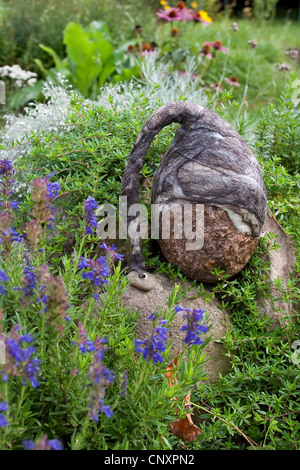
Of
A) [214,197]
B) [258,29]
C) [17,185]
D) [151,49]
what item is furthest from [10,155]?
[258,29]

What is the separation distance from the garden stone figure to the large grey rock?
69 millimetres

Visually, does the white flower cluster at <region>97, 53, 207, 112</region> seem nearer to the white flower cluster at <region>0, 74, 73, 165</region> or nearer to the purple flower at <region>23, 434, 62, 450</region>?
the white flower cluster at <region>0, 74, 73, 165</region>

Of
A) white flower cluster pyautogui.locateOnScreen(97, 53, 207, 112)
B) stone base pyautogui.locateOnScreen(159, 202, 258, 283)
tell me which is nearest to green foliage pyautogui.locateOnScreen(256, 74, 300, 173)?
white flower cluster pyautogui.locateOnScreen(97, 53, 207, 112)

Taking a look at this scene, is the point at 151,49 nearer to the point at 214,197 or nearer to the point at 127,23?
the point at 127,23

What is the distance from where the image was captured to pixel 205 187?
2354 mm


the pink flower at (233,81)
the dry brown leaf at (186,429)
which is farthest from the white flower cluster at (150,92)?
the dry brown leaf at (186,429)

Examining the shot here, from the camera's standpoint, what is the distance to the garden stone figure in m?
2.36

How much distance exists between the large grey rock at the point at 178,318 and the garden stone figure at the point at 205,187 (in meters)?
0.07

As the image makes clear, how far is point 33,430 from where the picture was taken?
1711 millimetres

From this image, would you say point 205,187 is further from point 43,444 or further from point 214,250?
point 43,444

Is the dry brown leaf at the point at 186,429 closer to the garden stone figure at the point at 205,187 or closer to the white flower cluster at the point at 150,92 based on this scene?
the garden stone figure at the point at 205,187

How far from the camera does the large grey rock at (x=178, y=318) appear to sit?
2.35 metres

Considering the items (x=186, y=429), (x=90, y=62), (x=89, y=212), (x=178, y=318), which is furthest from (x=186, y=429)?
(x=90, y=62)
